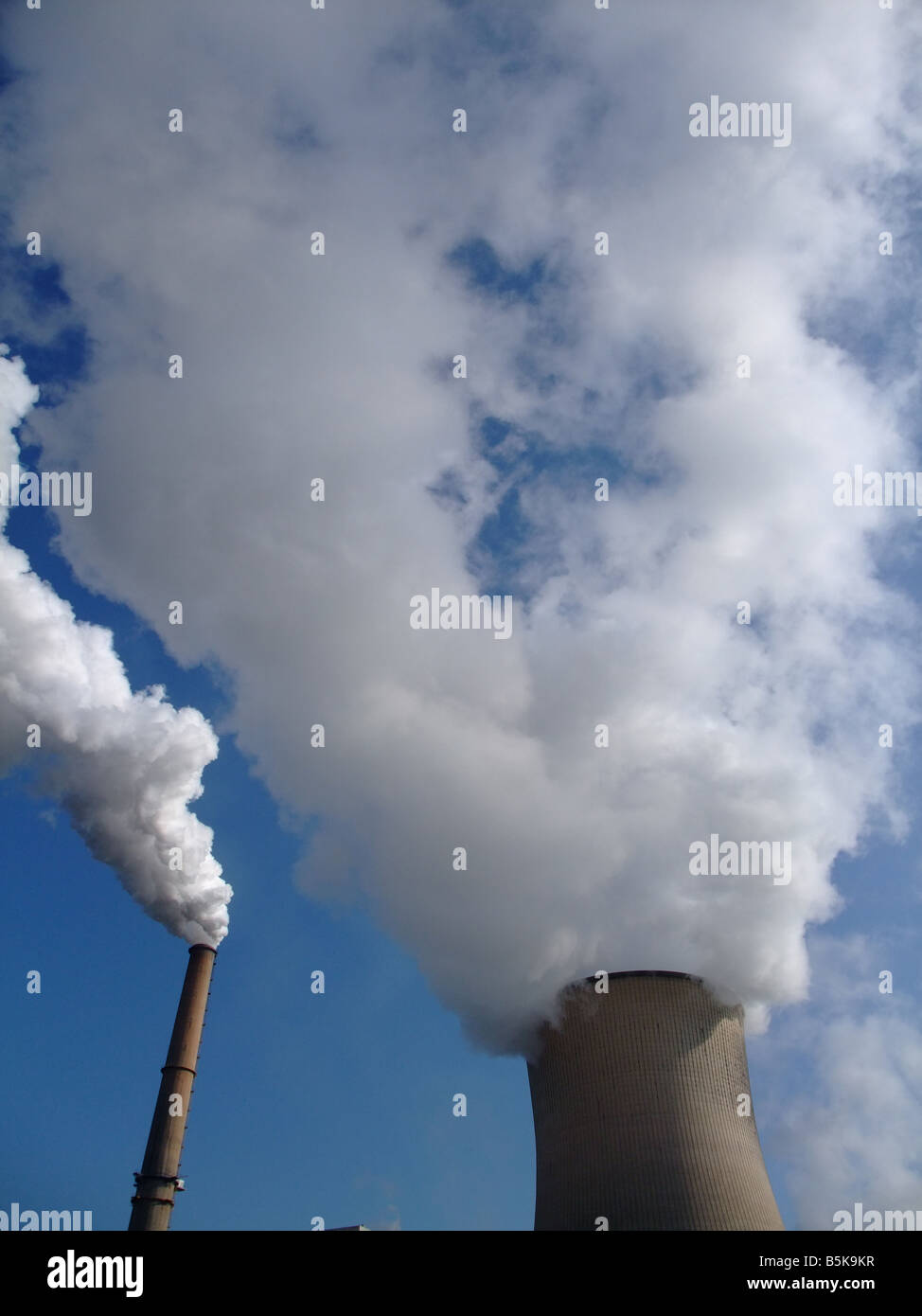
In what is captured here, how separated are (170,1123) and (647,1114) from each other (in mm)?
13600

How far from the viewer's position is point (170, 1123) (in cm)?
2706

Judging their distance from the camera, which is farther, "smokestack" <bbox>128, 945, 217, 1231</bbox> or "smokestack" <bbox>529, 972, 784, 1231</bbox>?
"smokestack" <bbox>128, 945, 217, 1231</bbox>

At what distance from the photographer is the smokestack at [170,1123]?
26016mm

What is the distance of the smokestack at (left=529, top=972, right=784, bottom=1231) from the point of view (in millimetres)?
24875

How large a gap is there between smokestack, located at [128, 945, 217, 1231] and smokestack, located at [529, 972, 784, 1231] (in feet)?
34.3

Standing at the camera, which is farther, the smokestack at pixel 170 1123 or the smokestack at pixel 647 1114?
the smokestack at pixel 170 1123

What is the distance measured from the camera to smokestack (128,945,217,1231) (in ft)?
85.4

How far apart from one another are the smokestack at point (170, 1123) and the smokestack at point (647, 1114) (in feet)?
34.3
